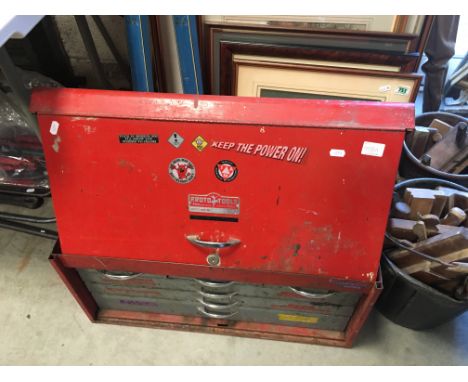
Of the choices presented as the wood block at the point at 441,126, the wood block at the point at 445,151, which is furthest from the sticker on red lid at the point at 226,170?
the wood block at the point at 441,126

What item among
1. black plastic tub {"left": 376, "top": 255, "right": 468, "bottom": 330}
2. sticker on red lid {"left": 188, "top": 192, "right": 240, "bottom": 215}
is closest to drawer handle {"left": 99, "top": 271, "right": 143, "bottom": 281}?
sticker on red lid {"left": 188, "top": 192, "right": 240, "bottom": 215}

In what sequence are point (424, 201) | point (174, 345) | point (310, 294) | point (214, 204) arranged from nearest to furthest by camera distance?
point (214, 204)
point (310, 294)
point (424, 201)
point (174, 345)

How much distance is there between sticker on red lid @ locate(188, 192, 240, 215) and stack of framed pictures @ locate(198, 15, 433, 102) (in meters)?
0.58

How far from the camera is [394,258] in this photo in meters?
1.06

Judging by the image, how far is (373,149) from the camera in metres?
0.72

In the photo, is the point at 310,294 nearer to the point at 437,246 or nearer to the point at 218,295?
the point at 218,295

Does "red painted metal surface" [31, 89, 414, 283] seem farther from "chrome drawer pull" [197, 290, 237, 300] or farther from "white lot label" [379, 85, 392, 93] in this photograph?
"white lot label" [379, 85, 392, 93]

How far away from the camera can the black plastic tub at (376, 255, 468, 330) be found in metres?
1.00

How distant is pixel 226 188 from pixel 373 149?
12.4 inches

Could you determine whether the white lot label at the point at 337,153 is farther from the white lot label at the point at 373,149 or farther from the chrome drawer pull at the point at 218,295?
the chrome drawer pull at the point at 218,295

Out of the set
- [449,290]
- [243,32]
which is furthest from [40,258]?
[449,290]

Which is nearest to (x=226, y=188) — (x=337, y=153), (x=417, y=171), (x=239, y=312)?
(x=337, y=153)
